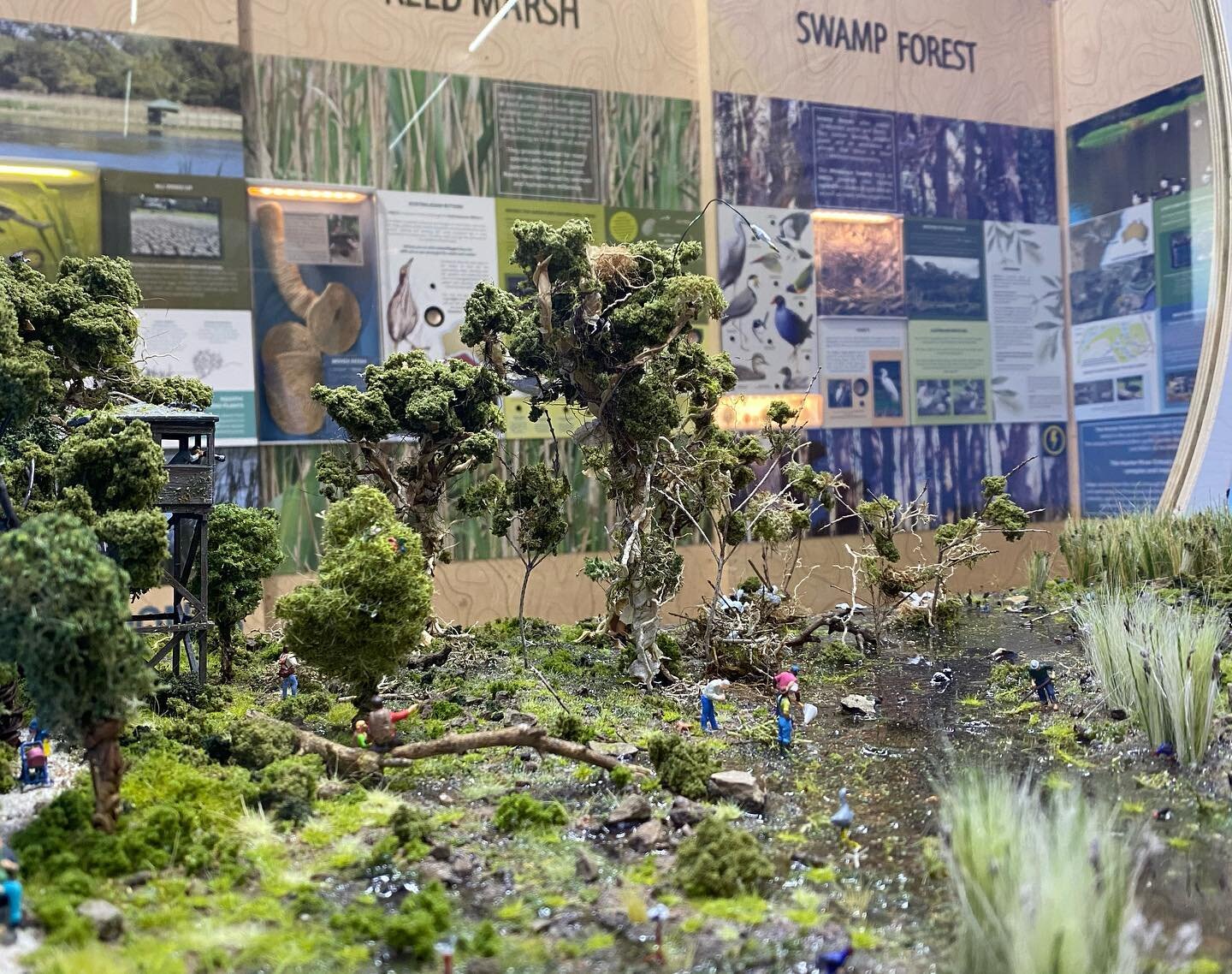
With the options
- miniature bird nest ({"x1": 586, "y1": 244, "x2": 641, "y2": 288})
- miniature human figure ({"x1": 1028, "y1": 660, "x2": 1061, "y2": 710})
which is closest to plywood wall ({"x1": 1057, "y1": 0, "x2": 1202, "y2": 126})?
miniature bird nest ({"x1": 586, "y1": 244, "x2": 641, "y2": 288})

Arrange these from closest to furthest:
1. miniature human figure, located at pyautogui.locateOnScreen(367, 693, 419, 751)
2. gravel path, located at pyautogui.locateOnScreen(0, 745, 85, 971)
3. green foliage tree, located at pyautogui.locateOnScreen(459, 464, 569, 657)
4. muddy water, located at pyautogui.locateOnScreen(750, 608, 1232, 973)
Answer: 1. gravel path, located at pyautogui.locateOnScreen(0, 745, 85, 971)
2. muddy water, located at pyautogui.locateOnScreen(750, 608, 1232, 973)
3. miniature human figure, located at pyautogui.locateOnScreen(367, 693, 419, 751)
4. green foliage tree, located at pyautogui.locateOnScreen(459, 464, 569, 657)

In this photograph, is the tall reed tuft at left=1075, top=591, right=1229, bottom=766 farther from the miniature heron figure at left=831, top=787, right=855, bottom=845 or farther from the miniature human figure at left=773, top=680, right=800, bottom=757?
the miniature heron figure at left=831, top=787, right=855, bottom=845

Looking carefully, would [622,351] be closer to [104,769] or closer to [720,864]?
[720,864]

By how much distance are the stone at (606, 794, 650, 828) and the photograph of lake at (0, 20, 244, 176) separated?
400 inches

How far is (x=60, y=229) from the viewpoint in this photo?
12125mm

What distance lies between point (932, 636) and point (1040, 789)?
20.1 ft

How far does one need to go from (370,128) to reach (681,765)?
34.0ft

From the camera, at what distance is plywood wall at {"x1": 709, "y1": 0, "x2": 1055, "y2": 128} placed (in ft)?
51.9

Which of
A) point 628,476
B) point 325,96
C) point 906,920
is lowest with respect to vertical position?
point 906,920

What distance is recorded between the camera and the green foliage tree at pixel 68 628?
17.9 ft

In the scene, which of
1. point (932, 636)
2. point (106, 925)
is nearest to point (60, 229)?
point (106, 925)

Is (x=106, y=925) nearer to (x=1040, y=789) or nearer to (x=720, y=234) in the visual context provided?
(x=1040, y=789)

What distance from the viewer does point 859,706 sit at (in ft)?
29.3

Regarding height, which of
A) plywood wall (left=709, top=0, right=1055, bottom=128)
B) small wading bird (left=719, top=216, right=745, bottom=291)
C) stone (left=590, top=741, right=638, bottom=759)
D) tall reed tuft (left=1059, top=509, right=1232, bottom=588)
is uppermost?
plywood wall (left=709, top=0, right=1055, bottom=128)
